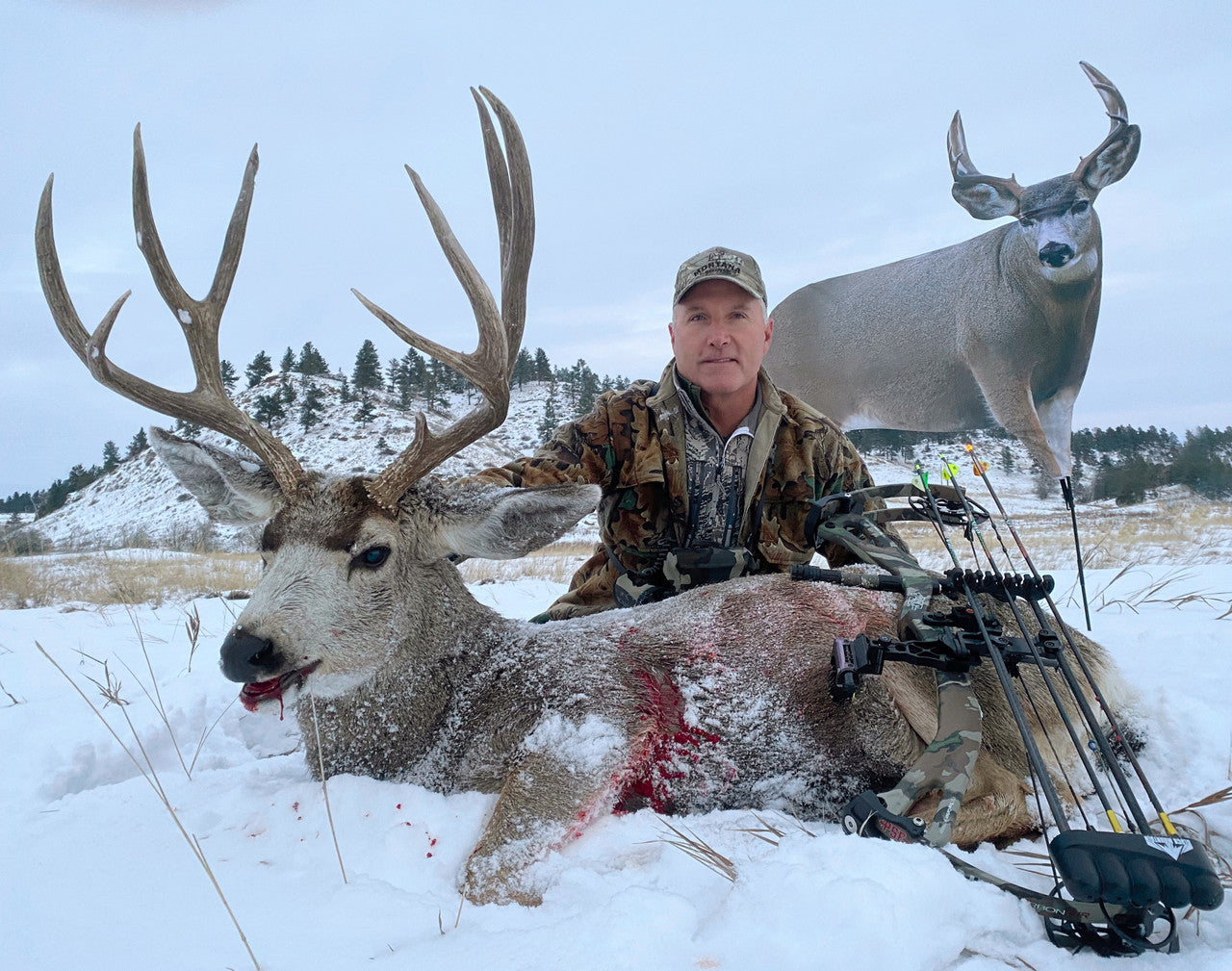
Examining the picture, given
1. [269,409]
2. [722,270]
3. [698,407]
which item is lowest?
[698,407]

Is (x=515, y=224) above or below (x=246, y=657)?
above

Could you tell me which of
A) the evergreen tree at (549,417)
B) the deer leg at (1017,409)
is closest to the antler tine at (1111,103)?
the deer leg at (1017,409)

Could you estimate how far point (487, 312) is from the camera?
9.42ft

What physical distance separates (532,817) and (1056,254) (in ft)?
32.0

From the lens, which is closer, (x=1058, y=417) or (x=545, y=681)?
(x=545, y=681)

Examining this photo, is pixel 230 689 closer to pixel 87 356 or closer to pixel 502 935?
pixel 87 356

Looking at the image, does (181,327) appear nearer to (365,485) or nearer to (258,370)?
(365,485)

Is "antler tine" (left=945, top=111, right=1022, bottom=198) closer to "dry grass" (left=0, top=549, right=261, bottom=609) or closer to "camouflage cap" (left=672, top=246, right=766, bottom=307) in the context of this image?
"camouflage cap" (left=672, top=246, right=766, bottom=307)

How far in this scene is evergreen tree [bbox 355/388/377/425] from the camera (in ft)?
156

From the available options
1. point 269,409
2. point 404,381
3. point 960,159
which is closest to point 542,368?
point 404,381

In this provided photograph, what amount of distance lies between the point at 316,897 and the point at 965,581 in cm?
211

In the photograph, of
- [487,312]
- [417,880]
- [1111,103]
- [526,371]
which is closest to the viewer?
[417,880]

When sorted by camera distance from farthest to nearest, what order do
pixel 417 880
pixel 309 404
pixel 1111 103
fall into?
pixel 309 404 < pixel 1111 103 < pixel 417 880

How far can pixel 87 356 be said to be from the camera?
9.00 ft
